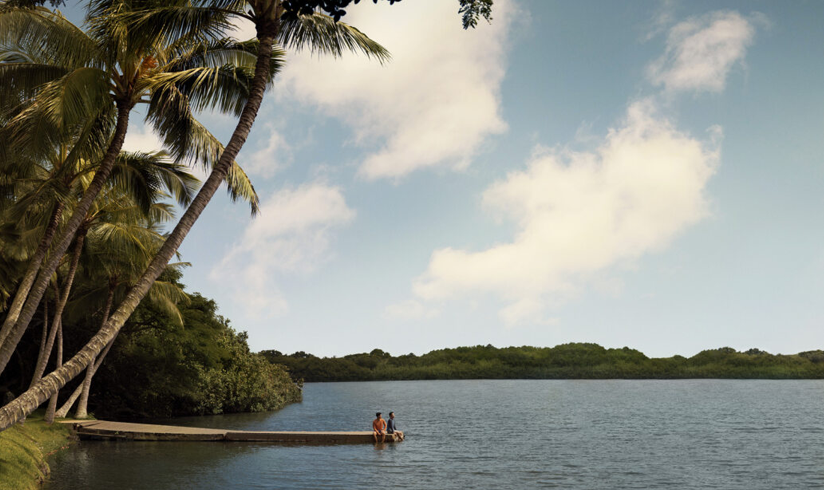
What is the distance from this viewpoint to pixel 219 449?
81.7 ft

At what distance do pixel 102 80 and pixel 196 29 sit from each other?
239 cm

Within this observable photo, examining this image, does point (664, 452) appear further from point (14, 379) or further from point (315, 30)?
point (14, 379)

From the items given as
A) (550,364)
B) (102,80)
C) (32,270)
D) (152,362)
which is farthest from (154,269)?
(550,364)

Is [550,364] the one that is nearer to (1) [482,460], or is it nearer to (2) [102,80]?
(1) [482,460]

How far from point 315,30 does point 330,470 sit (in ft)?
46.6

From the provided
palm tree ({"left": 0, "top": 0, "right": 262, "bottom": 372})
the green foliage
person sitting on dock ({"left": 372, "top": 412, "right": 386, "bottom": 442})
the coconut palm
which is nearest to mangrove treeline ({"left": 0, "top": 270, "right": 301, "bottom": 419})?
the green foliage

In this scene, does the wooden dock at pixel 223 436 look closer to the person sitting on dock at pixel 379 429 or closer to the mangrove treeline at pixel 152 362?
the person sitting on dock at pixel 379 429

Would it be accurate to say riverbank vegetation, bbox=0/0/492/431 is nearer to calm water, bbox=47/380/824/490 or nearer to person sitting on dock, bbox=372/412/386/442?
calm water, bbox=47/380/824/490

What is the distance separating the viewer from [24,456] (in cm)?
1616

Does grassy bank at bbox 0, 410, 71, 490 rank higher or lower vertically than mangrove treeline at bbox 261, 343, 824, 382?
lower

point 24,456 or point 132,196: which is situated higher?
point 132,196

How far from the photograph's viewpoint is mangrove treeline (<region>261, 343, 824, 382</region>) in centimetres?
14325

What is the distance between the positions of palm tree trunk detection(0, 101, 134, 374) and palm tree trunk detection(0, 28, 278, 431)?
1.70ft

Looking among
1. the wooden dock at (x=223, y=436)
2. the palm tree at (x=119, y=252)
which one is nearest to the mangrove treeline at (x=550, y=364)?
the palm tree at (x=119, y=252)
